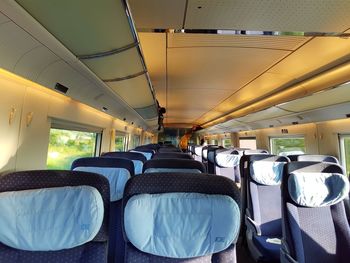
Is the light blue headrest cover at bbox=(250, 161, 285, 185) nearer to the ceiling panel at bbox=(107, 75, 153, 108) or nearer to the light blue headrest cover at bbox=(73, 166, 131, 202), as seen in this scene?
the light blue headrest cover at bbox=(73, 166, 131, 202)

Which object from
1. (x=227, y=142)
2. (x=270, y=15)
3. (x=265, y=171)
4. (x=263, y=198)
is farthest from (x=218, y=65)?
(x=227, y=142)

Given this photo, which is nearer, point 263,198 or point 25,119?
point 25,119

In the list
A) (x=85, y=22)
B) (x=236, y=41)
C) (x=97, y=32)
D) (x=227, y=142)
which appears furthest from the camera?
(x=227, y=142)

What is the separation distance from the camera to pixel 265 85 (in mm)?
4281

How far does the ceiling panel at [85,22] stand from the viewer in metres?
1.25

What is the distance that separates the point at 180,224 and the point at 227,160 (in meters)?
3.82

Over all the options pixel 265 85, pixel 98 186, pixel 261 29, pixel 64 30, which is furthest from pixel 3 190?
pixel 265 85

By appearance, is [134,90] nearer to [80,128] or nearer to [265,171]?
[80,128]

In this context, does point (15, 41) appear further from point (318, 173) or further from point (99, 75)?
point (318, 173)

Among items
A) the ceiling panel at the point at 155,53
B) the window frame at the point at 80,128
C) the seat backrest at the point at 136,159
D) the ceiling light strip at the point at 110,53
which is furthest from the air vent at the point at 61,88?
the seat backrest at the point at 136,159

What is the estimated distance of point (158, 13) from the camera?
74.6 inches

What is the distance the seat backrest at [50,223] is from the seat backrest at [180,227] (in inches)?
6.8

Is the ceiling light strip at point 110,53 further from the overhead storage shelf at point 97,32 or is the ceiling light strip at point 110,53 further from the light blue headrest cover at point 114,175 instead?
the light blue headrest cover at point 114,175

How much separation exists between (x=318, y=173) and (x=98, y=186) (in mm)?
1773
